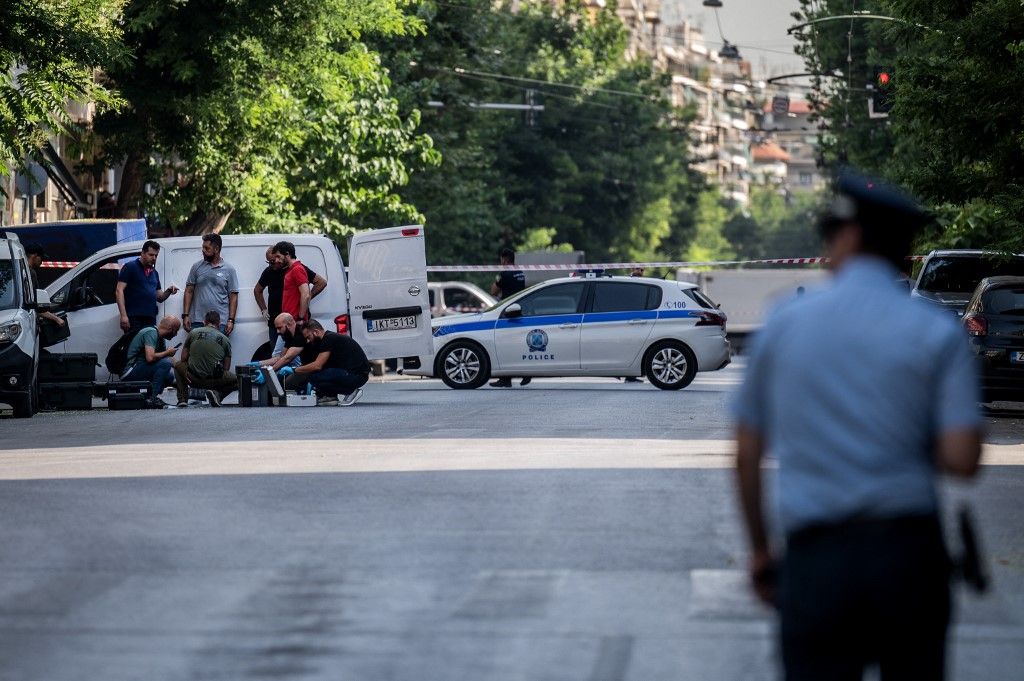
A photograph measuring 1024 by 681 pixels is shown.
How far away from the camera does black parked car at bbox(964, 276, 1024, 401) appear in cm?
2348

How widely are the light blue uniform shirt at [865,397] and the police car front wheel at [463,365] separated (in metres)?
24.3

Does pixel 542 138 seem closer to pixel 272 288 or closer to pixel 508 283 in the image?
pixel 508 283

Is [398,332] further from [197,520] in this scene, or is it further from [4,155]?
[197,520]

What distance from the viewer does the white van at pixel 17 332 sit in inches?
817

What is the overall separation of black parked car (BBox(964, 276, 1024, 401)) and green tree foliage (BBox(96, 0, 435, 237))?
12.7m

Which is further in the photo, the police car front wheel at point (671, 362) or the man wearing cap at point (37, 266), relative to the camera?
the police car front wheel at point (671, 362)

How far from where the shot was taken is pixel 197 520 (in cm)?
1108

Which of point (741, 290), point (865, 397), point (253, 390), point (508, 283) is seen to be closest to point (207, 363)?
point (253, 390)

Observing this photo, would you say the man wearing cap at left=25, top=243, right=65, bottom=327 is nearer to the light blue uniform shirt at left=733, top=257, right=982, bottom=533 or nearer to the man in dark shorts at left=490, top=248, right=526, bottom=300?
the man in dark shorts at left=490, top=248, right=526, bottom=300

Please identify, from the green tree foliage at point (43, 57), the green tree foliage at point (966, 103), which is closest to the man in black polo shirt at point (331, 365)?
the green tree foliage at point (43, 57)

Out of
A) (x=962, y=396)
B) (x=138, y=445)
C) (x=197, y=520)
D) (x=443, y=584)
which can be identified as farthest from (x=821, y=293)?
(x=138, y=445)

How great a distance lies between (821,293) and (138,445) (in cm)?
1269

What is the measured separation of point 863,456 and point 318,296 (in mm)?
19708

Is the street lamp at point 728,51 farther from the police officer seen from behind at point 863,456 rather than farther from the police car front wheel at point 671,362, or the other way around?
the police officer seen from behind at point 863,456
